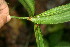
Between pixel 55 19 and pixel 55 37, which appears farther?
pixel 55 37

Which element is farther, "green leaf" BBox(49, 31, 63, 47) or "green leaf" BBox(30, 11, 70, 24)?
"green leaf" BBox(49, 31, 63, 47)

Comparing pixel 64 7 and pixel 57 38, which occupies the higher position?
pixel 64 7

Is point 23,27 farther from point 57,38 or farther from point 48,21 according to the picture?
point 48,21

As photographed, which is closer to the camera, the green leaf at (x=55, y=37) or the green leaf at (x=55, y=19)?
the green leaf at (x=55, y=19)

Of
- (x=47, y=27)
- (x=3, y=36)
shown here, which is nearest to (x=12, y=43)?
(x=3, y=36)

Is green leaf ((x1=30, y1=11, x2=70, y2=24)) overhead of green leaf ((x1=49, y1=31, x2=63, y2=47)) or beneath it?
overhead

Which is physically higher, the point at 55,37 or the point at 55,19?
the point at 55,19

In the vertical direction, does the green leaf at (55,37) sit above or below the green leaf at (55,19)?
below

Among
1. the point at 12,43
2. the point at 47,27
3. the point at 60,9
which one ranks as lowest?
the point at 12,43
